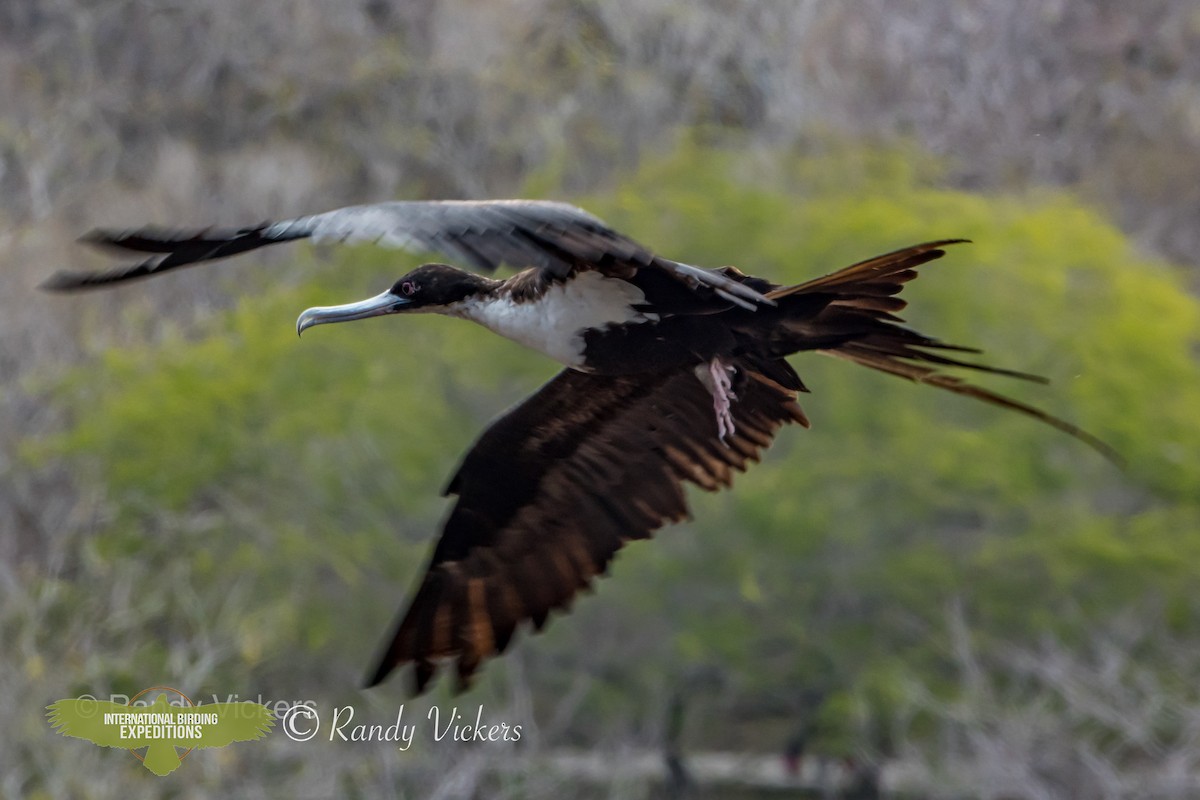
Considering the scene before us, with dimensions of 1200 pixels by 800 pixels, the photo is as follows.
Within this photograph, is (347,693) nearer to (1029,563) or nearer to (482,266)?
(1029,563)

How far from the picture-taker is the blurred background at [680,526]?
56.5 ft

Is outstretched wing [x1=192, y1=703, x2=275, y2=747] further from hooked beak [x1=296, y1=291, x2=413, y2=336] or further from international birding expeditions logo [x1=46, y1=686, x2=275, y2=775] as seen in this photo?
hooked beak [x1=296, y1=291, x2=413, y2=336]

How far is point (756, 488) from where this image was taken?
19688mm

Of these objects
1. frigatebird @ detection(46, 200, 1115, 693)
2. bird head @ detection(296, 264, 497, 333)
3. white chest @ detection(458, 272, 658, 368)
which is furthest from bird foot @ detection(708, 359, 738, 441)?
bird head @ detection(296, 264, 497, 333)

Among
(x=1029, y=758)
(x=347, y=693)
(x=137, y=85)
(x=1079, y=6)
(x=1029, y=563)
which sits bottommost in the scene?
(x=347, y=693)

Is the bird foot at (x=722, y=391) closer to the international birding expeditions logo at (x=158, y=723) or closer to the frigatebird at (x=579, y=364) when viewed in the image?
the frigatebird at (x=579, y=364)

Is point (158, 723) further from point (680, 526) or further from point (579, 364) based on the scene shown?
point (680, 526)

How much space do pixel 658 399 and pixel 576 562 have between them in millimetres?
570

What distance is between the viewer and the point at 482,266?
147 inches

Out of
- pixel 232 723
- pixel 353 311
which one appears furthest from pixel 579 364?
pixel 232 723

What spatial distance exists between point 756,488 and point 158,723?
32.1ft

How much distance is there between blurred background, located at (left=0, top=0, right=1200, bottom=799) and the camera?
56.5 feet

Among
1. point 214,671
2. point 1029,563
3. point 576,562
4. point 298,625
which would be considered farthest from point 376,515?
point 576,562

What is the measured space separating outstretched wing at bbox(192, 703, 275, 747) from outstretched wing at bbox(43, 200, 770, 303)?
305 inches
